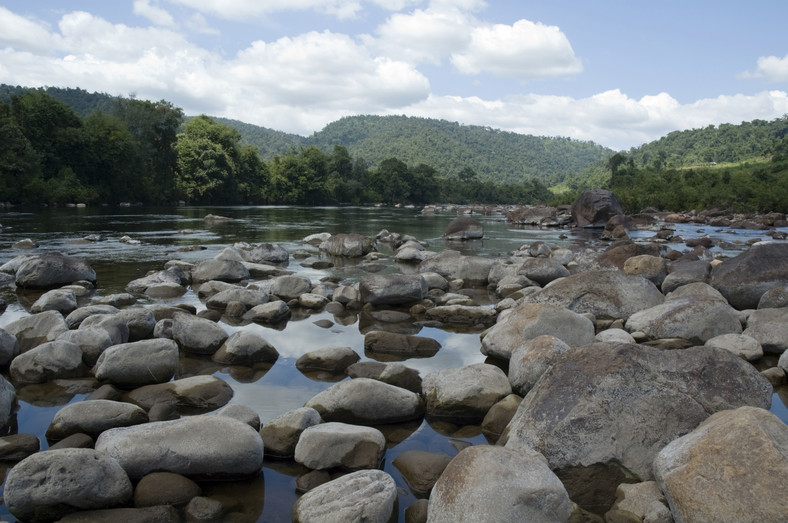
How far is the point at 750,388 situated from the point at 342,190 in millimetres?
98116

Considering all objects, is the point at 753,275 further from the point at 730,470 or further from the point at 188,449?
the point at 188,449

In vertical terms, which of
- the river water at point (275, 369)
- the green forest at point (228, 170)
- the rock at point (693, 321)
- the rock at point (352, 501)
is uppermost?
the green forest at point (228, 170)

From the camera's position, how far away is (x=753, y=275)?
1122cm

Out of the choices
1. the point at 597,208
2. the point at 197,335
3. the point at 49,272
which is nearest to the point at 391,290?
the point at 197,335

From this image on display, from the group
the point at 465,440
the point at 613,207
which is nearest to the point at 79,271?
the point at 465,440

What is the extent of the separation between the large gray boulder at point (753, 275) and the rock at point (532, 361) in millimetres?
6990

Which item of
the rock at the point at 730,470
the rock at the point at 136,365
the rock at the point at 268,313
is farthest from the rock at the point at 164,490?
the rock at the point at 268,313

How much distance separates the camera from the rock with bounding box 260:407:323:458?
5.16 metres

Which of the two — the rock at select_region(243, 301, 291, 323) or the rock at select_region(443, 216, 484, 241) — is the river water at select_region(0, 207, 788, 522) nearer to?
the rock at select_region(243, 301, 291, 323)

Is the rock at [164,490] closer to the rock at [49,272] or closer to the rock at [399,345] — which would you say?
the rock at [399,345]

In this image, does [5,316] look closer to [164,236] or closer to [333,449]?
[333,449]

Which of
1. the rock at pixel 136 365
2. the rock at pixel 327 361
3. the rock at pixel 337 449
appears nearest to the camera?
the rock at pixel 337 449

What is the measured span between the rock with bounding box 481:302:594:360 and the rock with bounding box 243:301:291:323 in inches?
166

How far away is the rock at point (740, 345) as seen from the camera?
7.65 m
